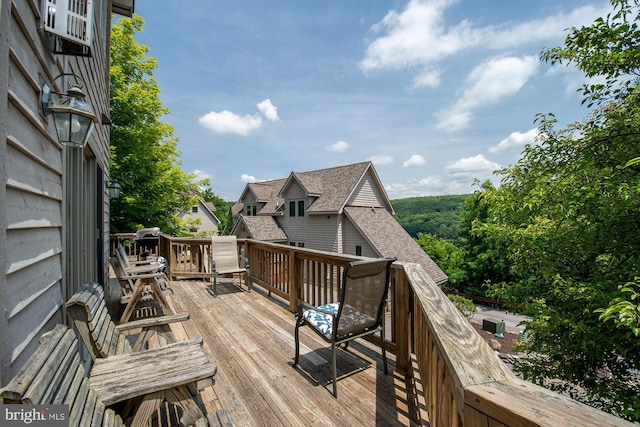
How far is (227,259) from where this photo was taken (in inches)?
235

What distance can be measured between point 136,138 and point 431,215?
6083 cm

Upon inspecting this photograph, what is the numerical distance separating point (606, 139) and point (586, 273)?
7.78 feet

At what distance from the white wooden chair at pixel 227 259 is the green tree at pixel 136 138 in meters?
7.70

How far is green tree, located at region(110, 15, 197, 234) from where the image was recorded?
37.5 ft

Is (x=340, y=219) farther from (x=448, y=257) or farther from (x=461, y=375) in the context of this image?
(x=461, y=375)

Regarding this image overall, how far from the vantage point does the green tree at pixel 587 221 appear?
14.0ft

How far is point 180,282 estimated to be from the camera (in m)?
6.94

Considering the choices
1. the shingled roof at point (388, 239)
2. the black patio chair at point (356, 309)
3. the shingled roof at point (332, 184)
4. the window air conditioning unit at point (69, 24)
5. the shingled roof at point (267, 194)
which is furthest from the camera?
the shingled roof at point (267, 194)

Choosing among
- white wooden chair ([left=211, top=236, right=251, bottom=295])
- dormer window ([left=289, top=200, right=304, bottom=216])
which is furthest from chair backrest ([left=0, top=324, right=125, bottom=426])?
dormer window ([left=289, top=200, right=304, bottom=216])

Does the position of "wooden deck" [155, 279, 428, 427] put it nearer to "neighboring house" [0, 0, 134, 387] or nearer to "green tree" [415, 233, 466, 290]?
"neighboring house" [0, 0, 134, 387]

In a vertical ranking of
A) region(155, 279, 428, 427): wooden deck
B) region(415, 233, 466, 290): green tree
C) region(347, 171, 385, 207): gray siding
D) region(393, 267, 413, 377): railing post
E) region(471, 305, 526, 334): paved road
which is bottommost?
region(471, 305, 526, 334): paved road

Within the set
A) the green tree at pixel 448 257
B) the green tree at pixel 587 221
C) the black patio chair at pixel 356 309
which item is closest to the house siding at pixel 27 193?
the black patio chair at pixel 356 309

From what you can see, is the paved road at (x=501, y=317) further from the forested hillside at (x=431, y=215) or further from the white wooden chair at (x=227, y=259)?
the forested hillside at (x=431, y=215)

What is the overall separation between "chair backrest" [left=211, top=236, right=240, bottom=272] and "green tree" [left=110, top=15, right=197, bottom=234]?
25.2 feet
